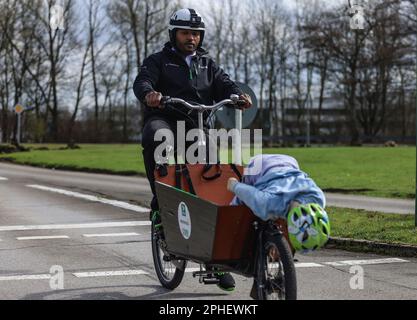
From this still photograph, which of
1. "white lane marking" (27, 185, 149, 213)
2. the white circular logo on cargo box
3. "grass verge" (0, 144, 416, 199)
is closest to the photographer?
the white circular logo on cargo box

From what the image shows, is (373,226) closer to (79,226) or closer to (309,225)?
(79,226)

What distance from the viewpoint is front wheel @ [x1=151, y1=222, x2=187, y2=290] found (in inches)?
247

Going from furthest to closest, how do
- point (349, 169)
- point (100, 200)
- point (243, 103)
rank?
point (349, 169), point (100, 200), point (243, 103)

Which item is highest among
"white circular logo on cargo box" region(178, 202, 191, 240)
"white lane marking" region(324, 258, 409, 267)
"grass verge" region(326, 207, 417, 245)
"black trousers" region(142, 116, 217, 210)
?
"black trousers" region(142, 116, 217, 210)

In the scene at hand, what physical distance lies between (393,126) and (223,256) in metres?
76.6

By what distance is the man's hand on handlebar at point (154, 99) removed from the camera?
578 cm

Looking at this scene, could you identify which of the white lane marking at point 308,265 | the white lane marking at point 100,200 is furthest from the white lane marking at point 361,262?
the white lane marking at point 100,200

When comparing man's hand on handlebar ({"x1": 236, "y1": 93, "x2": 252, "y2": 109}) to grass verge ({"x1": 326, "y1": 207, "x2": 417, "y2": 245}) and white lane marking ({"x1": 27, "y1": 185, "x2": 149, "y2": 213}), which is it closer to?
grass verge ({"x1": 326, "y1": 207, "x2": 417, "y2": 245})

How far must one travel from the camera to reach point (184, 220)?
552 cm

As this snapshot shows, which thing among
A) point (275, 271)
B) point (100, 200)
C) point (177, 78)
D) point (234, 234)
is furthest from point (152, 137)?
point (100, 200)

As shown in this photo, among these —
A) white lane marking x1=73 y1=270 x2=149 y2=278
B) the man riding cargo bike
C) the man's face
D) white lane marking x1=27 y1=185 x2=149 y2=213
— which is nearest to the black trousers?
the man riding cargo bike

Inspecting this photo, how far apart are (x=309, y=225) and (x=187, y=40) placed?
8.03 feet

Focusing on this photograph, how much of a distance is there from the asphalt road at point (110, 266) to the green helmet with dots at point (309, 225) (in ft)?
5.31

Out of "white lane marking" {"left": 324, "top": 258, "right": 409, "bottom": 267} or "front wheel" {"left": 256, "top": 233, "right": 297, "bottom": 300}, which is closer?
"front wheel" {"left": 256, "top": 233, "right": 297, "bottom": 300}
